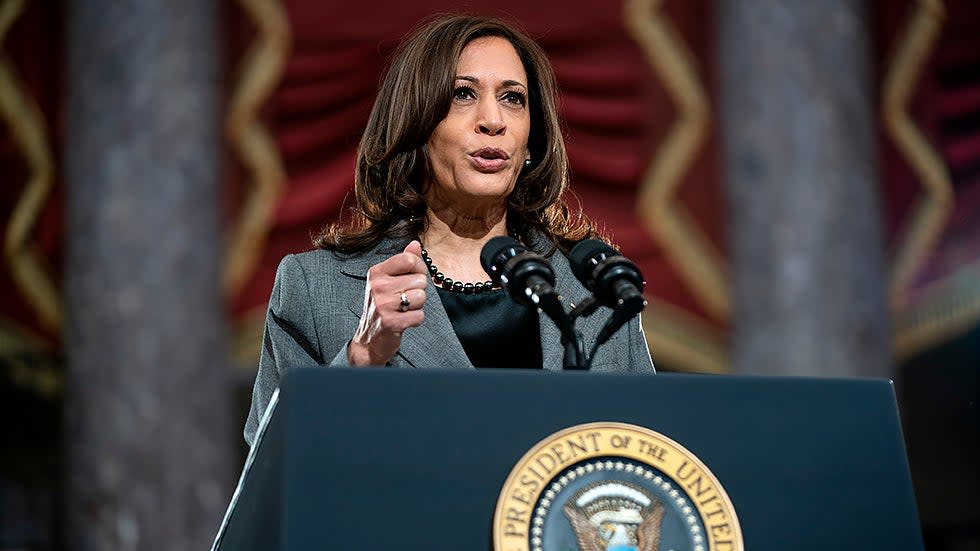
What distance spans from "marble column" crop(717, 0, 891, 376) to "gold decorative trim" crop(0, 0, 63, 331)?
7.19 feet

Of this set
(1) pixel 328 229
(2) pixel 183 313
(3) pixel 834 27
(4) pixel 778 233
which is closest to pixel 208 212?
(2) pixel 183 313

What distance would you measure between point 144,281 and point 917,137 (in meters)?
2.60

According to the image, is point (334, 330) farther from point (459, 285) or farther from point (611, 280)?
point (611, 280)

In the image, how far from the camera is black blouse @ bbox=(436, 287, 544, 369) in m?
1.65

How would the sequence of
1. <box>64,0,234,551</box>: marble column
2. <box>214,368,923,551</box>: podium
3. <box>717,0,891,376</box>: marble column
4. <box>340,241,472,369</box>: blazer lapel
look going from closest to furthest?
1. <box>214,368,923,551</box>: podium
2. <box>340,241,472,369</box>: blazer lapel
3. <box>64,0,234,551</box>: marble column
4. <box>717,0,891,376</box>: marble column

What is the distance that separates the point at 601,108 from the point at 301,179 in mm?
1031

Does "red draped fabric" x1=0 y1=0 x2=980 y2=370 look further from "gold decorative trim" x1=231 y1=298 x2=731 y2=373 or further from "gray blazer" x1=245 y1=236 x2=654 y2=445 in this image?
"gray blazer" x1=245 y1=236 x2=654 y2=445

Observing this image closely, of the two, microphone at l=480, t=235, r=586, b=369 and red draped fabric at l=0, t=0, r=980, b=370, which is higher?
red draped fabric at l=0, t=0, r=980, b=370

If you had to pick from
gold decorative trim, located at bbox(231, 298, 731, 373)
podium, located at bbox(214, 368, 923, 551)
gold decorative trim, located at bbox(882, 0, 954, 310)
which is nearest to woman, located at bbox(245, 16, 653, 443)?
podium, located at bbox(214, 368, 923, 551)

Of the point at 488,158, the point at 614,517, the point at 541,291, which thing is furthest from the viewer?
the point at 488,158

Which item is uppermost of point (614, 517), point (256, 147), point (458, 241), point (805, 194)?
point (256, 147)

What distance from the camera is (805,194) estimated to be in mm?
3979

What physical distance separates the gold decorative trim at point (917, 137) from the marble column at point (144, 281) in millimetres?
2267

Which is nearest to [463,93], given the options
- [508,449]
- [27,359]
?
[508,449]
